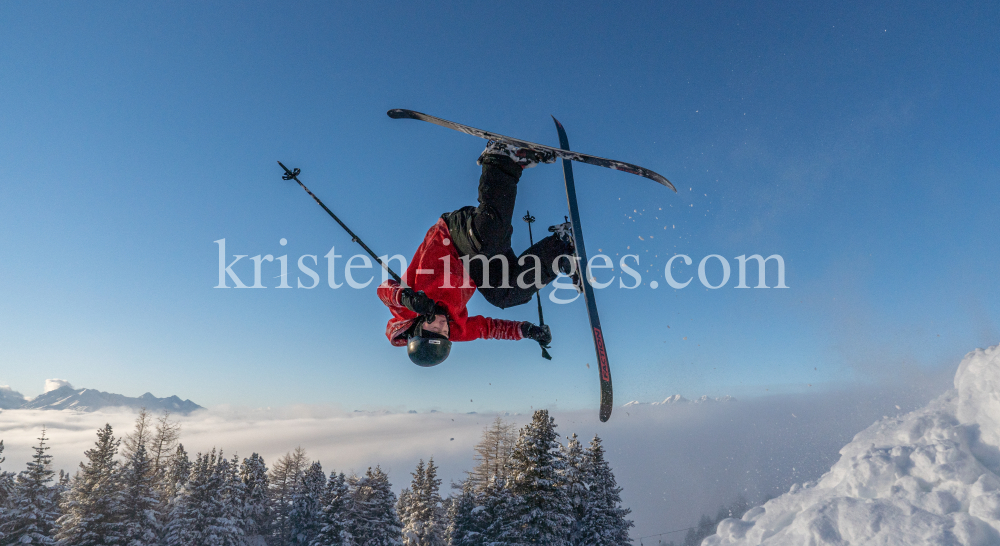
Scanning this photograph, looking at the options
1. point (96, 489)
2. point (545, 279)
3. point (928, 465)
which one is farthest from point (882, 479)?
point (96, 489)

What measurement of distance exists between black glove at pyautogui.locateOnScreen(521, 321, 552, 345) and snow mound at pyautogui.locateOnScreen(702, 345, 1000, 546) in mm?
5630

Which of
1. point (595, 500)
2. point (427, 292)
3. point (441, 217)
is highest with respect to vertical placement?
point (441, 217)

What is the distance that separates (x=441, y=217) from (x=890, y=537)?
789 cm

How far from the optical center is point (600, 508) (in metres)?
16.3

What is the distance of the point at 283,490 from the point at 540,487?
91.8ft

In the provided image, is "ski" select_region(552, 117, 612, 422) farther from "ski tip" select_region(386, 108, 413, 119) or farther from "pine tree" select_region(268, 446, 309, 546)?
"pine tree" select_region(268, 446, 309, 546)

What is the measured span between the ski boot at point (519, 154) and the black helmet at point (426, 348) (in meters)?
2.29

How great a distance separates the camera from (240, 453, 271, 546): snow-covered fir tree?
1021 inches

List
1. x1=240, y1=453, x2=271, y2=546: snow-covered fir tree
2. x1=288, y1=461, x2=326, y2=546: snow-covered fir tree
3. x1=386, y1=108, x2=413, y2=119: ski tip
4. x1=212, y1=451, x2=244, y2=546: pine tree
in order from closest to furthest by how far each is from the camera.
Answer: x1=386, y1=108, x2=413, y2=119: ski tip → x1=212, y1=451, x2=244, y2=546: pine tree → x1=288, y1=461, x2=326, y2=546: snow-covered fir tree → x1=240, y1=453, x2=271, y2=546: snow-covered fir tree

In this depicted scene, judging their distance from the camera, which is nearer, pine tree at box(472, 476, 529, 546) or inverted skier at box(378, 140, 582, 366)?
inverted skier at box(378, 140, 582, 366)

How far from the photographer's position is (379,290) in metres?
5.66

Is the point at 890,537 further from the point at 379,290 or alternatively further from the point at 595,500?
the point at 595,500

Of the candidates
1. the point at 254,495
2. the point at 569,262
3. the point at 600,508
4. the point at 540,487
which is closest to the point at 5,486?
the point at 254,495

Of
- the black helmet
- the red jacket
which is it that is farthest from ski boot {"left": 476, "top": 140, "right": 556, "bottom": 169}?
the black helmet
